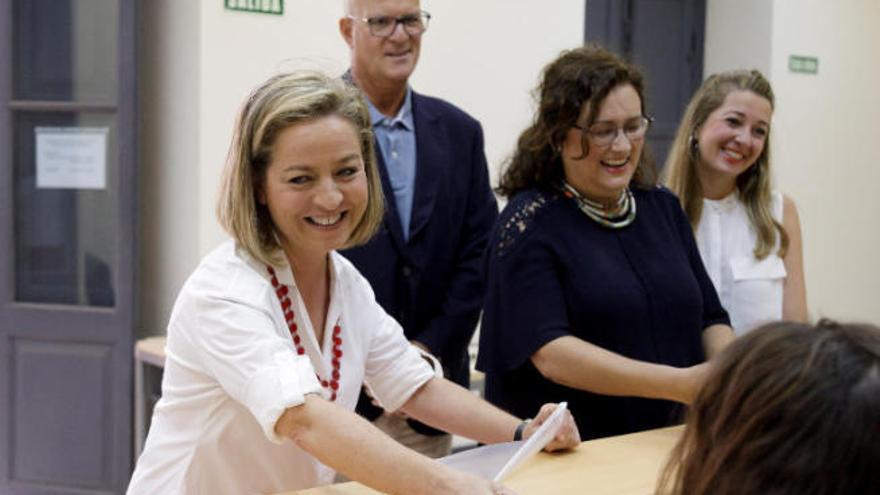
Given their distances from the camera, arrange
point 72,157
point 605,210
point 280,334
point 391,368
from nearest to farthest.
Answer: point 280,334
point 391,368
point 605,210
point 72,157

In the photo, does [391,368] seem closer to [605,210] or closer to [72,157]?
[605,210]

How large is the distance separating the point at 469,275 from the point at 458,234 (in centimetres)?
11

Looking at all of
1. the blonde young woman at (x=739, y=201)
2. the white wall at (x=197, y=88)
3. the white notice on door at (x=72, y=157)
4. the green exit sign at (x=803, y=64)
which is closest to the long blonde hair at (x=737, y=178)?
the blonde young woman at (x=739, y=201)

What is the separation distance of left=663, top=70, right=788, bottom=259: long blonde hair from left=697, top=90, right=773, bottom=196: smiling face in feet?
0.07

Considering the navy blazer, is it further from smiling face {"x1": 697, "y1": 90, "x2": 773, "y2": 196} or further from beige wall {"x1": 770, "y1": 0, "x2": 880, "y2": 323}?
beige wall {"x1": 770, "y1": 0, "x2": 880, "y2": 323}

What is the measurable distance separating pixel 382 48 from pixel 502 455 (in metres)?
1.28

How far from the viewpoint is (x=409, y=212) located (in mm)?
2932

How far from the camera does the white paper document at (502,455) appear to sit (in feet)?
6.26

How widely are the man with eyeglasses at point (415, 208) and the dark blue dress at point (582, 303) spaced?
43cm

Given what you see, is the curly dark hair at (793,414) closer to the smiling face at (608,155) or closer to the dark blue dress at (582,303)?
the dark blue dress at (582,303)

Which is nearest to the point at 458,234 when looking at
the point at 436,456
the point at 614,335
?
the point at 436,456

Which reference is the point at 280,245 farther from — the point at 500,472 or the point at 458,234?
the point at 458,234

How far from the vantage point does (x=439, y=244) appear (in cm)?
296

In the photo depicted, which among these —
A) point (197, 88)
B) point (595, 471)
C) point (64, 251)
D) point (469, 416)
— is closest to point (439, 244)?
point (469, 416)
